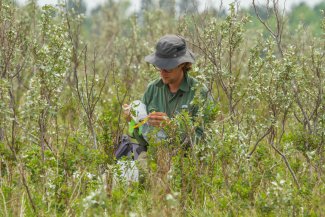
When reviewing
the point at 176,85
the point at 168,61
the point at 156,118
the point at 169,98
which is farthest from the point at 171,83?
the point at 156,118

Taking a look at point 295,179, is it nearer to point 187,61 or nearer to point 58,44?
point 187,61

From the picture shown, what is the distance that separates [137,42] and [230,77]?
5.65m

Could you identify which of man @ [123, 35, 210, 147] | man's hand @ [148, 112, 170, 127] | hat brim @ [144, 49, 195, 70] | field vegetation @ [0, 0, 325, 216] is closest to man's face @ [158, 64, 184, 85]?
man @ [123, 35, 210, 147]

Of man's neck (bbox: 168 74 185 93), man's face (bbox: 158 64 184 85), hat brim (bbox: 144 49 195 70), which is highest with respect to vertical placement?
hat brim (bbox: 144 49 195 70)

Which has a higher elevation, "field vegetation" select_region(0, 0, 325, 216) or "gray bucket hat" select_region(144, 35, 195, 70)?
"gray bucket hat" select_region(144, 35, 195, 70)

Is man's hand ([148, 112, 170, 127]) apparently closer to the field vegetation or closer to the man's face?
the field vegetation

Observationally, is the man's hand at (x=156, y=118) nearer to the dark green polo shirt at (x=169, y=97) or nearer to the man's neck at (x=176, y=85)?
the dark green polo shirt at (x=169, y=97)

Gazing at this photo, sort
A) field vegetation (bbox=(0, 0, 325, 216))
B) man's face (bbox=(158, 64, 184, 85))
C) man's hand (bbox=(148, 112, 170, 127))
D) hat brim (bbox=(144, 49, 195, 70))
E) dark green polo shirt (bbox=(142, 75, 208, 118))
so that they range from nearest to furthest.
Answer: field vegetation (bbox=(0, 0, 325, 216)) < man's hand (bbox=(148, 112, 170, 127)) < hat brim (bbox=(144, 49, 195, 70)) < man's face (bbox=(158, 64, 184, 85)) < dark green polo shirt (bbox=(142, 75, 208, 118))

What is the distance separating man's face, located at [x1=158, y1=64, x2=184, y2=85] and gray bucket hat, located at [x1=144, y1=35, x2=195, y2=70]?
0.34ft

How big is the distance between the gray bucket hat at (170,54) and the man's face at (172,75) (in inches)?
4.1

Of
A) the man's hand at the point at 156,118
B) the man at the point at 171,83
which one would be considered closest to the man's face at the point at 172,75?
the man at the point at 171,83

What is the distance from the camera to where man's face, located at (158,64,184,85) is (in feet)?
20.0

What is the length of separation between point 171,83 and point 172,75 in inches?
6.1

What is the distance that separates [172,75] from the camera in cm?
611
